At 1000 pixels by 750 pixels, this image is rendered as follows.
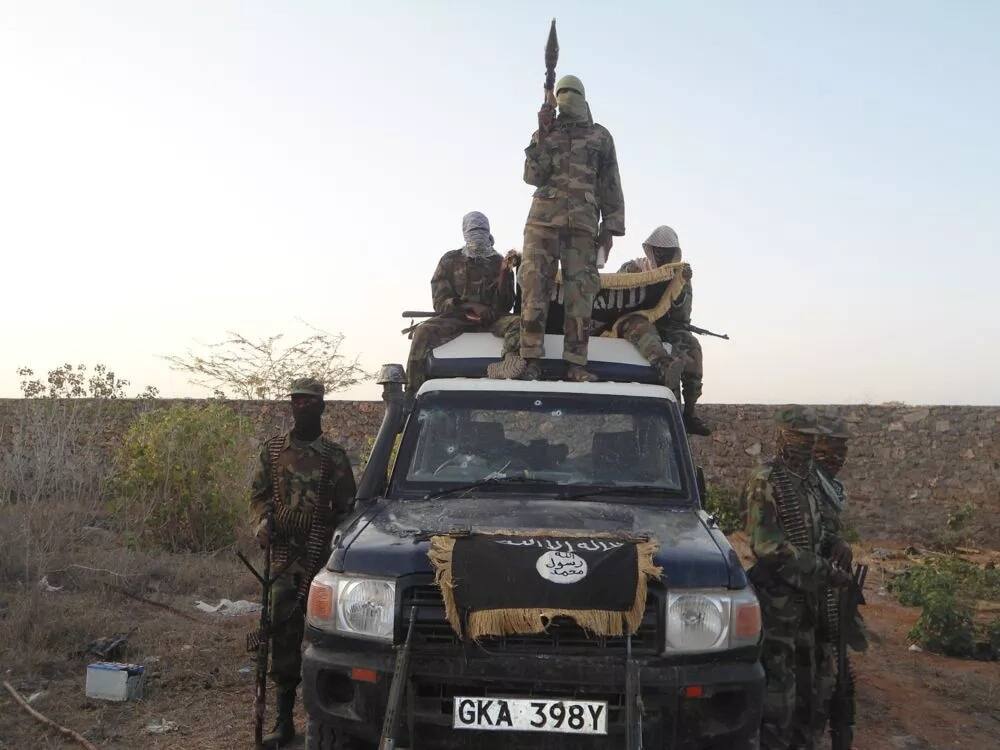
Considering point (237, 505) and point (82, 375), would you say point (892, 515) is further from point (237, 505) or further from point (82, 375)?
point (82, 375)

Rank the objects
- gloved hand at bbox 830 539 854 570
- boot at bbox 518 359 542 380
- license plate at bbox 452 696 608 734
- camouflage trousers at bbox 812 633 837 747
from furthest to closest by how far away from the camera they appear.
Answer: boot at bbox 518 359 542 380
camouflage trousers at bbox 812 633 837 747
gloved hand at bbox 830 539 854 570
license plate at bbox 452 696 608 734

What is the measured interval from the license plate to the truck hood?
0.51 metres

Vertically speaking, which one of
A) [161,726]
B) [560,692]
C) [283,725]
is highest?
[560,692]

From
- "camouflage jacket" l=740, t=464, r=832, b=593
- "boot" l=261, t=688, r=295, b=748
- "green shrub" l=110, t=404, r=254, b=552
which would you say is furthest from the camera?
"green shrub" l=110, t=404, r=254, b=552

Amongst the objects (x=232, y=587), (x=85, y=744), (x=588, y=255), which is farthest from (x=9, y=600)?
(x=588, y=255)

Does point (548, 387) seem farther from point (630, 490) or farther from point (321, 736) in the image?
point (321, 736)

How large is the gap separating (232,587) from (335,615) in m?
6.10

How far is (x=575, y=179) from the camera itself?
20.2ft

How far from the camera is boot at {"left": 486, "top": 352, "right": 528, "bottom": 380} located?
5.48 meters

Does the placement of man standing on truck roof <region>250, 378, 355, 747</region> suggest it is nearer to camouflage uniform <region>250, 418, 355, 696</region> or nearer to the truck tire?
camouflage uniform <region>250, 418, 355, 696</region>

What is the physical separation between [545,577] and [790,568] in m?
1.50

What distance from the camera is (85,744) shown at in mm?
5004

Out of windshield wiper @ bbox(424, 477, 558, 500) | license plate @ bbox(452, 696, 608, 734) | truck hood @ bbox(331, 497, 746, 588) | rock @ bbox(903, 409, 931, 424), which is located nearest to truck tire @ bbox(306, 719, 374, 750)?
license plate @ bbox(452, 696, 608, 734)

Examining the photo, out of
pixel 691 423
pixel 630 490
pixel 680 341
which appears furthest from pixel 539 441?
pixel 680 341
